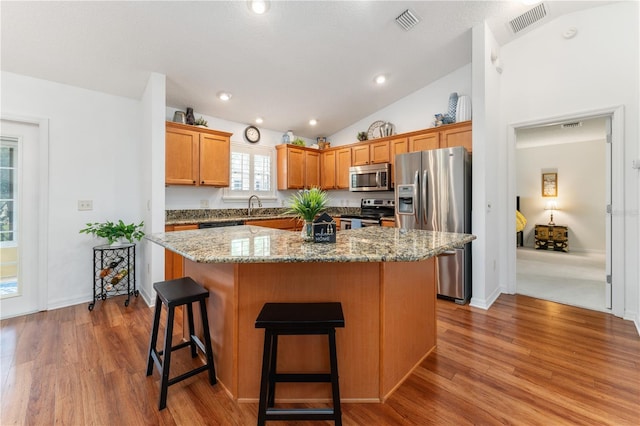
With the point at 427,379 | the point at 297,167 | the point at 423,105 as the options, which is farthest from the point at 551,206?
the point at 427,379

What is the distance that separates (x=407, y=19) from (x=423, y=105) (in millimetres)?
1742

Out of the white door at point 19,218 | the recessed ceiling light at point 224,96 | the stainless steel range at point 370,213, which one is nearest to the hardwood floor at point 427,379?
the white door at point 19,218

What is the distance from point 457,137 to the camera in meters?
3.59

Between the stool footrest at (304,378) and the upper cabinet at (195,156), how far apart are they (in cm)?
296

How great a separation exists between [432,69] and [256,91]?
2.48m

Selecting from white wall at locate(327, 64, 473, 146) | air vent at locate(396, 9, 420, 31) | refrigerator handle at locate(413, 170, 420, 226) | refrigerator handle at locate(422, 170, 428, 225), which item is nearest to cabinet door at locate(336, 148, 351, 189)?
white wall at locate(327, 64, 473, 146)

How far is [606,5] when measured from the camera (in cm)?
286

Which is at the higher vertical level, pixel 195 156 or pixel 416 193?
pixel 195 156

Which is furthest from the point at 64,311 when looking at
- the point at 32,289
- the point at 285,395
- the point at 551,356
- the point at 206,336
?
the point at 551,356

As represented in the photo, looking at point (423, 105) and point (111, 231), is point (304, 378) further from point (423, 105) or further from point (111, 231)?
point (423, 105)

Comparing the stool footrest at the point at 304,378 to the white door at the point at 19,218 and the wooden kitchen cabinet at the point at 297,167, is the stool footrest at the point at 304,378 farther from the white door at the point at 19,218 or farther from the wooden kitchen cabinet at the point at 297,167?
the wooden kitchen cabinet at the point at 297,167

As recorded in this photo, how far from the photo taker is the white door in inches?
112

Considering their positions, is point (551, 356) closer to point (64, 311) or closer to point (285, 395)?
point (285, 395)

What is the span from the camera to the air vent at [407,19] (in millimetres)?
2728
